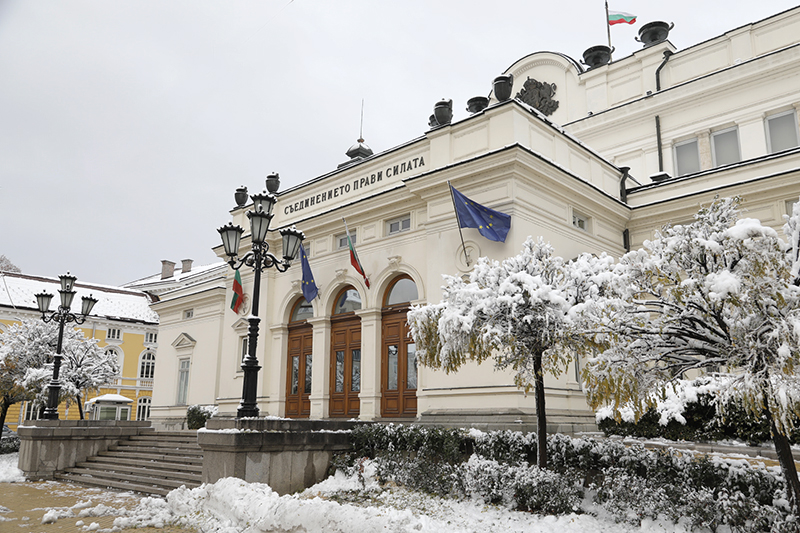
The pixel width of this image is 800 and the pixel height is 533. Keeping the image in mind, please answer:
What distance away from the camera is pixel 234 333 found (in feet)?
74.3

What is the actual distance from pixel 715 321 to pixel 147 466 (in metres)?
14.3

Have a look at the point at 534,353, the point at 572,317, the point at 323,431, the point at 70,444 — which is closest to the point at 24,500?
the point at 70,444

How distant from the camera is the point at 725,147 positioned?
68.0ft

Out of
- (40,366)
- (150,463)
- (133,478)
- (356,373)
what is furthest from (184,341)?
(133,478)

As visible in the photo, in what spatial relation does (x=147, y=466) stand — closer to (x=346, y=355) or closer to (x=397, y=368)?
(x=346, y=355)

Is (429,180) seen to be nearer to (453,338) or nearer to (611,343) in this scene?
(453,338)

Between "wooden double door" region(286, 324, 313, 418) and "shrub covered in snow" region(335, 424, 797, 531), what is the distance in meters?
7.12

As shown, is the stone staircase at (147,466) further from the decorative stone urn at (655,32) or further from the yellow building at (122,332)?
the yellow building at (122,332)

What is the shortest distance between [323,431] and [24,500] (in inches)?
254

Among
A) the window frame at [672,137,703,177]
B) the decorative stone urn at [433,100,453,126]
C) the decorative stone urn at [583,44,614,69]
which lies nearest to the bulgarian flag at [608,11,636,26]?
the decorative stone urn at [583,44,614,69]

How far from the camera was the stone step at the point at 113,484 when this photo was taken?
44.0ft

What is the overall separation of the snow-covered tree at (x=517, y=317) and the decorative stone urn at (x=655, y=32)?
17.7m

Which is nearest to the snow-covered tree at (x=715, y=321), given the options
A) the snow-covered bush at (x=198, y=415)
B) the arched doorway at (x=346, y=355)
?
the arched doorway at (x=346, y=355)

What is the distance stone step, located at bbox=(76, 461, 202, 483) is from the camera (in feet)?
45.6
